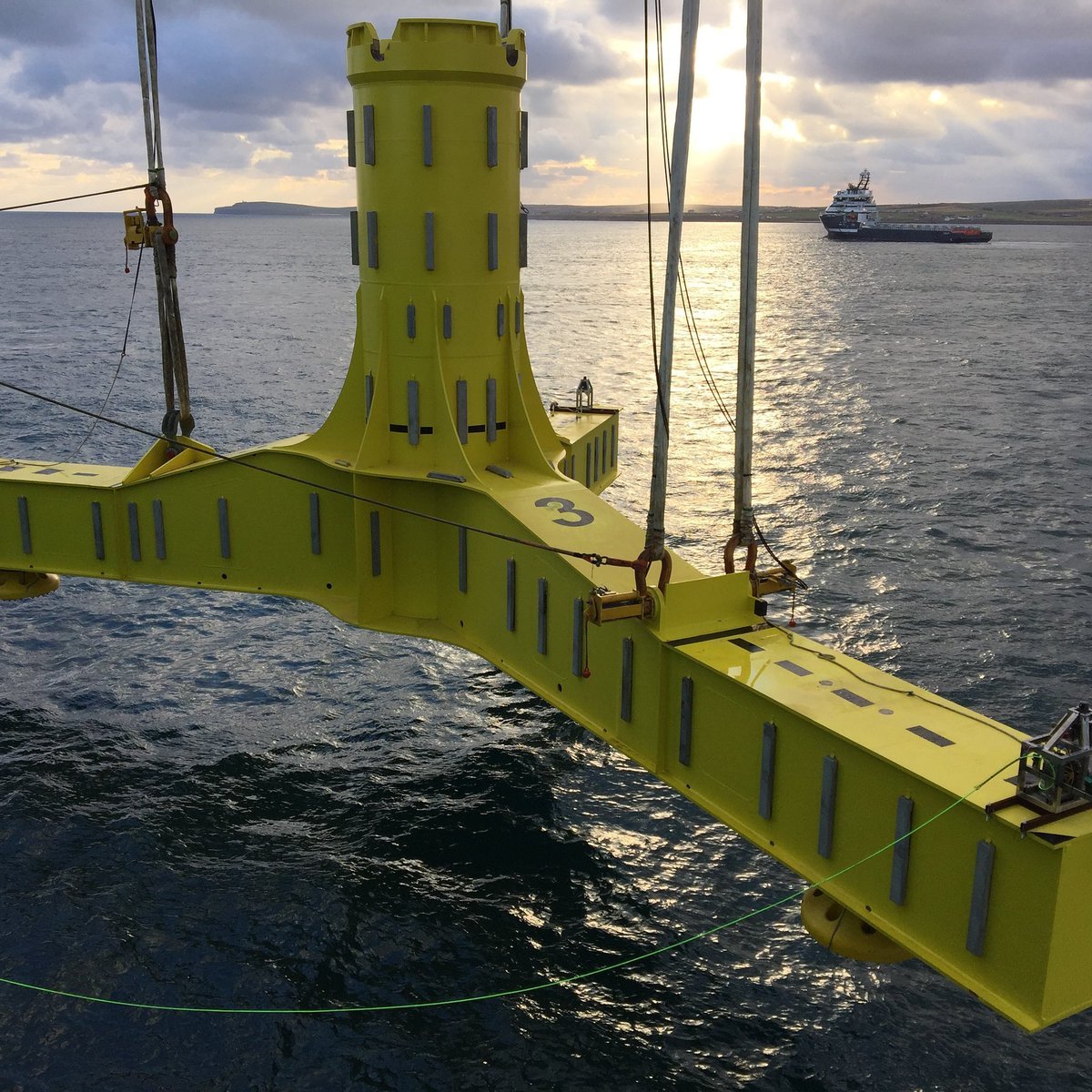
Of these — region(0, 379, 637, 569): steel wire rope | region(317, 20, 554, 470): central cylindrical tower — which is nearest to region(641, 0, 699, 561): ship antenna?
region(0, 379, 637, 569): steel wire rope

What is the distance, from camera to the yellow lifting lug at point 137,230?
22.5 meters

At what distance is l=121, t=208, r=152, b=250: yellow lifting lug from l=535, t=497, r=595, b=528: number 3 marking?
9.65 meters

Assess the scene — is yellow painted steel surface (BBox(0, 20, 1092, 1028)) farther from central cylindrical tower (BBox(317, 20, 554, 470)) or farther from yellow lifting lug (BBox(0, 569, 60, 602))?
yellow lifting lug (BBox(0, 569, 60, 602))

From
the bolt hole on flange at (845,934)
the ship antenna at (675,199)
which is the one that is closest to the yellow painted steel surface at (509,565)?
the bolt hole on flange at (845,934)

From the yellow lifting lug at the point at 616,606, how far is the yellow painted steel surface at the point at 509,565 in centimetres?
21

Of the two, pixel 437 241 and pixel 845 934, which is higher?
pixel 437 241

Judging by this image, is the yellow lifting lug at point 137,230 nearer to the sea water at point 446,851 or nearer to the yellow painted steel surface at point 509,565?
the yellow painted steel surface at point 509,565

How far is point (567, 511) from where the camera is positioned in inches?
741

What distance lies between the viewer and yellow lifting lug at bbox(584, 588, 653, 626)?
15.4m

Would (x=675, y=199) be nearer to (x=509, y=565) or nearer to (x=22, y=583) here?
(x=509, y=565)

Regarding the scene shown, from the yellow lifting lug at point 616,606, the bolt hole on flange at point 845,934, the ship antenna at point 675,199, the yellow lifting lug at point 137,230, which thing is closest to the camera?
the bolt hole on flange at point 845,934

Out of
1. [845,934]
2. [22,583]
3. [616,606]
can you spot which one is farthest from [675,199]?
[22,583]

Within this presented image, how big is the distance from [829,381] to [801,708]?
7092 centimetres

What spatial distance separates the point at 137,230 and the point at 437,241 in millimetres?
6986
